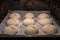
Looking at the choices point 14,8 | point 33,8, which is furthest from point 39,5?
point 14,8

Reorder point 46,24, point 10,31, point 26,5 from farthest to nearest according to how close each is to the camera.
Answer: point 26,5 → point 46,24 → point 10,31

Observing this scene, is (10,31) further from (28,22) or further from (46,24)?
(46,24)

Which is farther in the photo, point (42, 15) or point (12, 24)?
point (42, 15)

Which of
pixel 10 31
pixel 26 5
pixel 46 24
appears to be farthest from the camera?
pixel 26 5

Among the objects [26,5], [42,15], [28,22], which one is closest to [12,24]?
[28,22]

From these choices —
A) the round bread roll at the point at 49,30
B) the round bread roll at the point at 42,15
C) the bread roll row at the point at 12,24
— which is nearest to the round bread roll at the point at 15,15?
the bread roll row at the point at 12,24

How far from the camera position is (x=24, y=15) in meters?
1.76

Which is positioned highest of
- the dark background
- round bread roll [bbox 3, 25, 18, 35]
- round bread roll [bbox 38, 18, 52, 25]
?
the dark background

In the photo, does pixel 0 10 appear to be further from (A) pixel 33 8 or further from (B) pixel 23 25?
(A) pixel 33 8

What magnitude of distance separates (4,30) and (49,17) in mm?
602

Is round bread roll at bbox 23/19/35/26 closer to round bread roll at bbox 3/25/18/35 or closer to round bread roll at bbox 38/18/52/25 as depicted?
round bread roll at bbox 38/18/52/25

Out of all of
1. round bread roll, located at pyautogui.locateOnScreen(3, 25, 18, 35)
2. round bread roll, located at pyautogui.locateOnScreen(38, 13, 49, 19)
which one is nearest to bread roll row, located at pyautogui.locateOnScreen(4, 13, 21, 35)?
round bread roll, located at pyautogui.locateOnScreen(3, 25, 18, 35)

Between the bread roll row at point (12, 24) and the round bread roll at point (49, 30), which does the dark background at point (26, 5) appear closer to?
the bread roll row at point (12, 24)

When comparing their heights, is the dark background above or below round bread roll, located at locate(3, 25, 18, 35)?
above
